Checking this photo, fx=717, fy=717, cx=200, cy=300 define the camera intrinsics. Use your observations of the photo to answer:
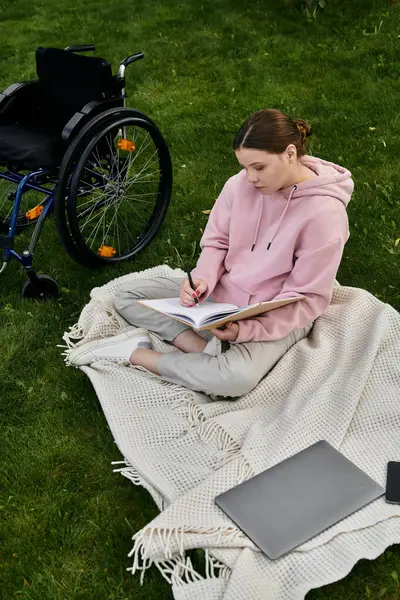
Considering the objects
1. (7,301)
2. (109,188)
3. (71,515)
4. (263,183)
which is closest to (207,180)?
(109,188)

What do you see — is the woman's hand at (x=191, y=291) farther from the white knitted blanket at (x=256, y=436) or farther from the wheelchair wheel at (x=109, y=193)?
the wheelchair wheel at (x=109, y=193)

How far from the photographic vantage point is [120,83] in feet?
10.5

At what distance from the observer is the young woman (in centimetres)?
245

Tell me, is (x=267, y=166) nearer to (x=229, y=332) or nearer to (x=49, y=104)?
(x=229, y=332)

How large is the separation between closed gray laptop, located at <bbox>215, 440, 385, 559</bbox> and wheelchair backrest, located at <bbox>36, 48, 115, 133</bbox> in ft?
6.11

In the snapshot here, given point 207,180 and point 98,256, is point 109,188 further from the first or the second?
point 207,180

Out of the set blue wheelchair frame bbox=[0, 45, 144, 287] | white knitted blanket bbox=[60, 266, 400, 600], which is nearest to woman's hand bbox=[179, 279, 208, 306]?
white knitted blanket bbox=[60, 266, 400, 600]

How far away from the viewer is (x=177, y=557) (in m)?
2.06

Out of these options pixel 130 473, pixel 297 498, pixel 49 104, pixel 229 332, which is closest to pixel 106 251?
pixel 49 104

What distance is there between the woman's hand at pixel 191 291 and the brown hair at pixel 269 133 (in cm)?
55

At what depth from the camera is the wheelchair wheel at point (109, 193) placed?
2.96 meters

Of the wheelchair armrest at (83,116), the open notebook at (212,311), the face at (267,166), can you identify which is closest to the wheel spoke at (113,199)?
the wheelchair armrest at (83,116)

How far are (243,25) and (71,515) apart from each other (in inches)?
190

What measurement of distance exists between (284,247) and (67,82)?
144cm
